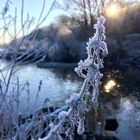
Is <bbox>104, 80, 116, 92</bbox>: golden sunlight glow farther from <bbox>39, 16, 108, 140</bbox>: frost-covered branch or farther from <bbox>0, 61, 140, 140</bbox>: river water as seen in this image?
<bbox>39, 16, 108, 140</bbox>: frost-covered branch

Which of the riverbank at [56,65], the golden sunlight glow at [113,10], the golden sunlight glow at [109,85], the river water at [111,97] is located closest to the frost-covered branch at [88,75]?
the river water at [111,97]

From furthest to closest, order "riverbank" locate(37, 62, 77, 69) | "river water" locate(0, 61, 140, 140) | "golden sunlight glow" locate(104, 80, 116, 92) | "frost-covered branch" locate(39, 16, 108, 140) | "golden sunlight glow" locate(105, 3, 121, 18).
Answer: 1. "golden sunlight glow" locate(105, 3, 121, 18)
2. "riverbank" locate(37, 62, 77, 69)
3. "golden sunlight glow" locate(104, 80, 116, 92)
4. "river water" locate(0, 61, 140, 140)
5. "frost-covered branch" locate(39, 16, 108, 140)

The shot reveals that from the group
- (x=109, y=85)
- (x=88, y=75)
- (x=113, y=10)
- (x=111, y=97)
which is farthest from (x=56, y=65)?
(x=88, y=75)

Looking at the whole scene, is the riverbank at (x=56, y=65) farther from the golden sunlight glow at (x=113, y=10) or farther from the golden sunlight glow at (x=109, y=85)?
the golden sunlight glow at (x=109, y=85)

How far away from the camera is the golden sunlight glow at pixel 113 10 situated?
3800 centimetres

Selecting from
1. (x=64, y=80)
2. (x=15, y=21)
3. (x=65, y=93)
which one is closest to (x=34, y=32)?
(x=15, y=21)

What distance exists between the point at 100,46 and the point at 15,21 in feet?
4.54

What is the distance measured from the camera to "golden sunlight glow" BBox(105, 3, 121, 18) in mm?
38000

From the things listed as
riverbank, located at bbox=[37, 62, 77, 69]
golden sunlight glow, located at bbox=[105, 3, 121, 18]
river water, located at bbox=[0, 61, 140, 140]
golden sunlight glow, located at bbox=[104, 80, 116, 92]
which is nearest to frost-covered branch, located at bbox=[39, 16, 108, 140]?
river water, located at bbox=[0, 61, 140, 140]

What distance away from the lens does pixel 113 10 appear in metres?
39.4

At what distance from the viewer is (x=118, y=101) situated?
51.7ft

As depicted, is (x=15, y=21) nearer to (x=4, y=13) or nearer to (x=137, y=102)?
(x=4, y=13)

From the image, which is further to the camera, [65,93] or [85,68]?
[65,93]

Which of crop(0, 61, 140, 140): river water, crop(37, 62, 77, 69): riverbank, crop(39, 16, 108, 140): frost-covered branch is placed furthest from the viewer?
crop(37, 62, 77, 69): riverbank
